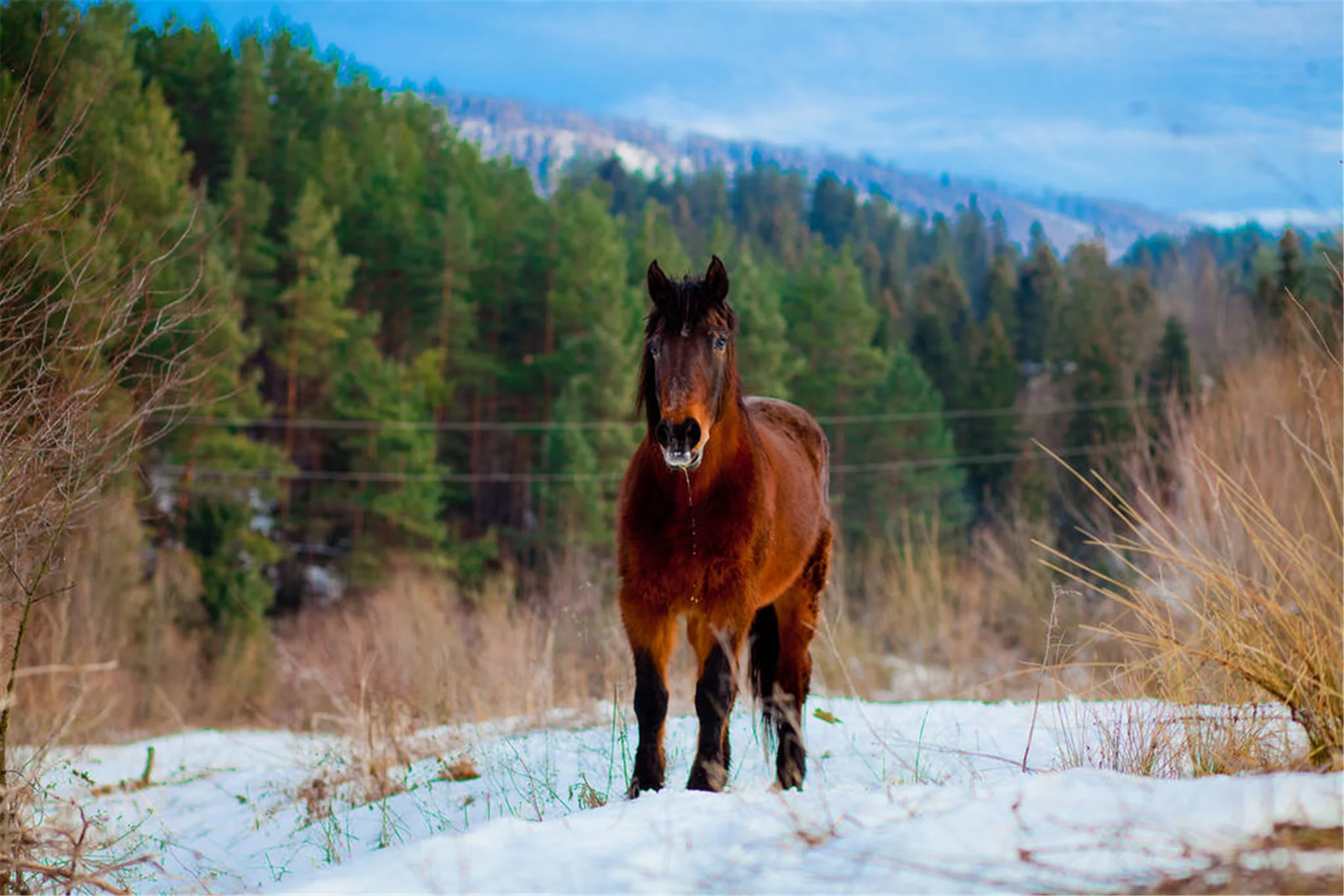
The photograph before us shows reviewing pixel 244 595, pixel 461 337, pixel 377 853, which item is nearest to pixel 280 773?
pixel 377 853

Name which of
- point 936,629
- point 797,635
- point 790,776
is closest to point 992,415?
point 936,629

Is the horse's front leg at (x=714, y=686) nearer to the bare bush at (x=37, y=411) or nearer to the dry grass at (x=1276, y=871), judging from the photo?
the dry grass at (x=1276, y=871)

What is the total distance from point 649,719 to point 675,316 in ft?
5.23

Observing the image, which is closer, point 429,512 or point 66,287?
point 66,287

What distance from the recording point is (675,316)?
164 inches

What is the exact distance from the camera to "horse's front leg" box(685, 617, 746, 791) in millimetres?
4176

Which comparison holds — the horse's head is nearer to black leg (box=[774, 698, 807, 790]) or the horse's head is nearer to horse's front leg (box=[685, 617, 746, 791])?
horse's front leg (box=[685, 617, 746, 791])

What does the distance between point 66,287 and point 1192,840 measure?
645cm

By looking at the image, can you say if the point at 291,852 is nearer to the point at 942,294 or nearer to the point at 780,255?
the point at 942,294

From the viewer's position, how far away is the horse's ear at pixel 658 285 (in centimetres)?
422

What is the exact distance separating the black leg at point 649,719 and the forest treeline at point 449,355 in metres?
14.5

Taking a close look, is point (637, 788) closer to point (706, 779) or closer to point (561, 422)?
point (706, 779)

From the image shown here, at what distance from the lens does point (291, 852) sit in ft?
16.9

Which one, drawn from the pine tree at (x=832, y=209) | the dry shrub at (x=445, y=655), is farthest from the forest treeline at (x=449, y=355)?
the pine tree at (x=832, y=209)
